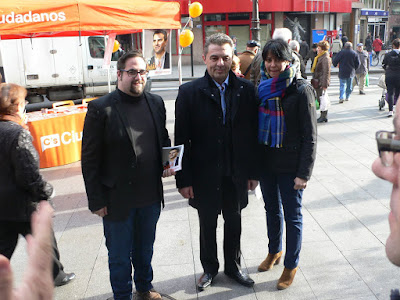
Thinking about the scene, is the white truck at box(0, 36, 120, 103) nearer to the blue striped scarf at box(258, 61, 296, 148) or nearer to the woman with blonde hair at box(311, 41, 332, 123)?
the woman with blonde hair at box(311, 41, 332, 123)

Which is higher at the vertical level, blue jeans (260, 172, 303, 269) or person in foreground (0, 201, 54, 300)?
person in foreground (0, 201, 54, 300)

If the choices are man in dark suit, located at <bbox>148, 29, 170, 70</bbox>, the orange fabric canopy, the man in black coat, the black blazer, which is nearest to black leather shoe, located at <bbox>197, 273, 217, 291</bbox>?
the black blazer

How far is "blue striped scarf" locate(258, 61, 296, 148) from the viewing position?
10.5ft

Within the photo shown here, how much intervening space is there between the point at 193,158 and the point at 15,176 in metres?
1.28

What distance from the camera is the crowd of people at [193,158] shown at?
2.89 meters

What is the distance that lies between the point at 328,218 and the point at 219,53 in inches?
96.0

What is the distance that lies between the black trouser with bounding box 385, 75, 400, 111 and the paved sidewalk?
3684 mm

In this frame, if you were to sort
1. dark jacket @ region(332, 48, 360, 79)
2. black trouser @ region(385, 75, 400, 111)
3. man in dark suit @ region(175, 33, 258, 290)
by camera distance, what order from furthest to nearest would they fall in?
dark jacket @ region(332, 48, 360, 79), black trouser @ region(385, 75, 400, 111), man in dark suit @ region(175, 33, 258, 290)

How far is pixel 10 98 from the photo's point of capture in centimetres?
300

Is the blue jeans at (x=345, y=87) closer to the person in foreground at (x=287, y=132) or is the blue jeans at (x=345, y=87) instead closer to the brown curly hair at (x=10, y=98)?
the person in foreground at (x=287, y=132)

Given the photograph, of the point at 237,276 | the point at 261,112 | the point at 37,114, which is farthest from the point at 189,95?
the point at 37,114

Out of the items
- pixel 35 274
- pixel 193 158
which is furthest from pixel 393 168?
pixel 193 158

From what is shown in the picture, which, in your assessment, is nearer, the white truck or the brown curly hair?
the brown curly hair

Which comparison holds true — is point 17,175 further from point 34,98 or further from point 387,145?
point 34,98
